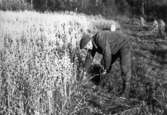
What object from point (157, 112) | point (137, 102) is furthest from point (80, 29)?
point (157, 112)

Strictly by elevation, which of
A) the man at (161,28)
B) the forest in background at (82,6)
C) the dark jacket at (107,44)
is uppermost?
the forest in background at (82,6)

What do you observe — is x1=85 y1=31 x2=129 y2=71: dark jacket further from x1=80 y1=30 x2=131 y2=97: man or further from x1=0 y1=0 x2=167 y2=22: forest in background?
x1=0 y1=0 x2=167 y2=22: forest in background

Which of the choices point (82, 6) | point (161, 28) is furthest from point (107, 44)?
point (161, 28)

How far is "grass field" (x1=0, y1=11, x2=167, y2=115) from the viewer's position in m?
2.06

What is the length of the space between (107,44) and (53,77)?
1.30 meters

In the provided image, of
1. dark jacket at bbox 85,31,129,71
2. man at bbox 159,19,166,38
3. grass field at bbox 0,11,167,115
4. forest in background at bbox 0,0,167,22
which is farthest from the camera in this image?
man at bbox 159,19,166,38

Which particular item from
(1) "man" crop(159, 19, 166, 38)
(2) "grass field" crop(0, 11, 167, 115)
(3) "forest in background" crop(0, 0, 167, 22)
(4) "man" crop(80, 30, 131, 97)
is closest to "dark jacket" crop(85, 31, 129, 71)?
(4) "man" crop(80, 30, 131, 97)

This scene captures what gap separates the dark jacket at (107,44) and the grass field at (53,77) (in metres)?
0.37

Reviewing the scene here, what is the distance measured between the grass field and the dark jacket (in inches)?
14.5

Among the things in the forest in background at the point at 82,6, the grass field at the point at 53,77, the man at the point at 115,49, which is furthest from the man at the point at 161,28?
the man at the point at 115,49

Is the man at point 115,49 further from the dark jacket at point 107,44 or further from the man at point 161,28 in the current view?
the man at point 161,28

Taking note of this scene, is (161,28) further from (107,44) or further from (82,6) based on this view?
(107,44)

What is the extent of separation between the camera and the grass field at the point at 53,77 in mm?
2064

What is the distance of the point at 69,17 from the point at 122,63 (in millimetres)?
1207
